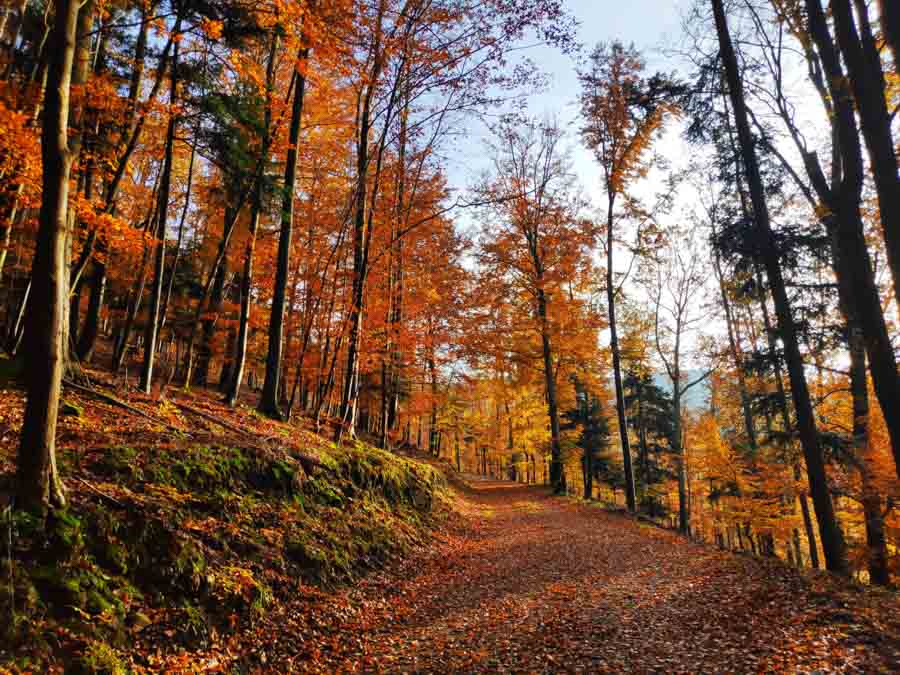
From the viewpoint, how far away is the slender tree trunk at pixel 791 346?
8750 millimetres

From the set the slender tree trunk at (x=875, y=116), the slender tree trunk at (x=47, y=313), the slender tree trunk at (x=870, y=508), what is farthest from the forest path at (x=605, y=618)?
the slender tree trunk at (x=875, y=116)

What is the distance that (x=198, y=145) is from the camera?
10195 mm

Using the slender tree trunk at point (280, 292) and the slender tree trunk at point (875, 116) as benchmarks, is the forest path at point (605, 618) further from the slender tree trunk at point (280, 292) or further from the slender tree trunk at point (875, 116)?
the slender tree trunk at point (280, 292)

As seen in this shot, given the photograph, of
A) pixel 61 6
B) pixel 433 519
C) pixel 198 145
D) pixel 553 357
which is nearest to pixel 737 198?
pixel 553 357

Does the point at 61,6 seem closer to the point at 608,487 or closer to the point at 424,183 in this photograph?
the point at 424,183

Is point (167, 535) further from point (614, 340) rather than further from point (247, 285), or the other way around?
point (614, 340)

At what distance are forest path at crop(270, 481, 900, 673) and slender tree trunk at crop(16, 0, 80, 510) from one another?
10.7ft

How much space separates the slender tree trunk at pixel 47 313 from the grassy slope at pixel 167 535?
40 centimetres

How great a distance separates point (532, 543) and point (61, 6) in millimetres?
12272

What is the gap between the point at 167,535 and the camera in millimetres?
5051

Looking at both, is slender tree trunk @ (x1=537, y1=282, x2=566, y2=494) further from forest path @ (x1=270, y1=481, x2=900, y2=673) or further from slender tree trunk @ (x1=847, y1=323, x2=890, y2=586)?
slender tree trunk @ (x1=847, y1=323, x2=890, y2=586)

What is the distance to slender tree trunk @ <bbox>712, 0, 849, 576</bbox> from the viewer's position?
875 centimetres

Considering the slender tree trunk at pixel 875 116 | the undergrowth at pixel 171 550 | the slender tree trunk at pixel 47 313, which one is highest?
the slender tree trunk at pixel 875 116

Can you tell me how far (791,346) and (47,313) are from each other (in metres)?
12.0
